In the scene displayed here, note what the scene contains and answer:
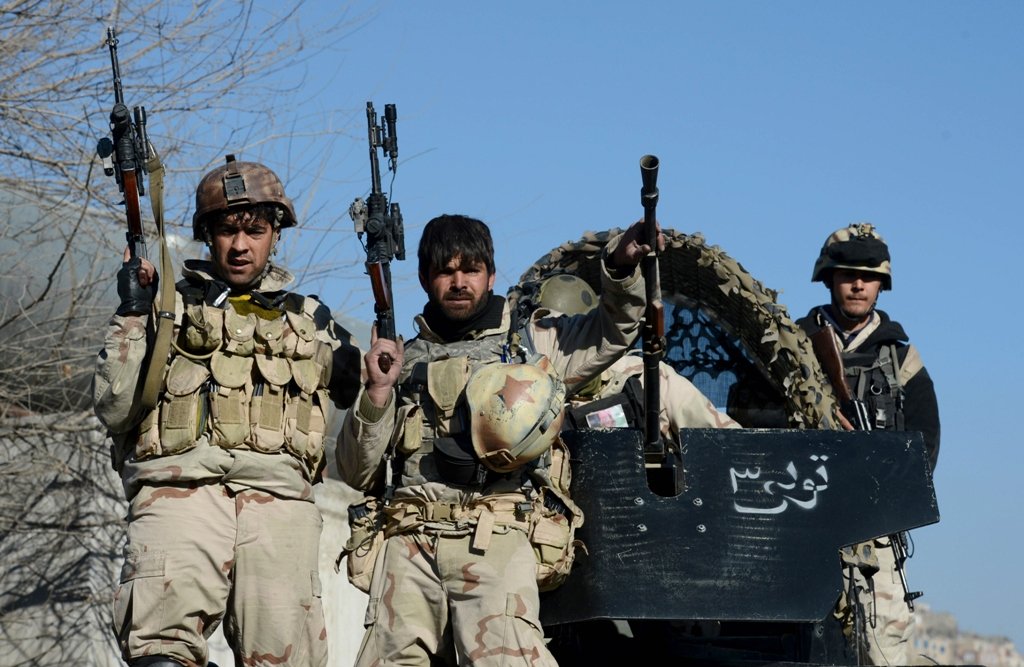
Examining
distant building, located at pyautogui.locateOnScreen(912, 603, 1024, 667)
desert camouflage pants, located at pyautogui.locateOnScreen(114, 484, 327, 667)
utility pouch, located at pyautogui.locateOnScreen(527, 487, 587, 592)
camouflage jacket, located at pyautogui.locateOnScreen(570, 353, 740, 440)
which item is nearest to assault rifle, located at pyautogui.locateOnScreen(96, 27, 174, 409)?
desert camouflage pants, located at pyautogui.locateOnScreen(114, 484, 327, 667)

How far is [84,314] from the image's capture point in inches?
390

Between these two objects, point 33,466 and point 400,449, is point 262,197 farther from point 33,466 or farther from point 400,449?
point 33,466

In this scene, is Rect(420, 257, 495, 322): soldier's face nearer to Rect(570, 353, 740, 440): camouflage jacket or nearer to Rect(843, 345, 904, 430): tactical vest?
Rect(570, 353, 740, 440): camouflage jacket

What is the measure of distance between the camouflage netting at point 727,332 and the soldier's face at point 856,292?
678mm

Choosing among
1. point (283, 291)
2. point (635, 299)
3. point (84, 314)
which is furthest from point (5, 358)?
point (635, 299)

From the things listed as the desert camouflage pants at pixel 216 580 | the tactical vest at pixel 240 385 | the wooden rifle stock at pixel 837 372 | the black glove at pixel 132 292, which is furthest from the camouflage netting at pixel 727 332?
the black glove at pixel 132 292

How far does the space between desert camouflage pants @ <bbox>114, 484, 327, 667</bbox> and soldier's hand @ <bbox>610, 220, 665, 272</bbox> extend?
1.32 metres

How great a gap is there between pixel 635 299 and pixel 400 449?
915 millimetres

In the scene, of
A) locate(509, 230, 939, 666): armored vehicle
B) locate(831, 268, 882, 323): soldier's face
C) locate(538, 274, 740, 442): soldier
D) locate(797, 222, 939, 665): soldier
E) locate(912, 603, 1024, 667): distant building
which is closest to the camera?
locate(509, 230, 939, 666): armored vehicle

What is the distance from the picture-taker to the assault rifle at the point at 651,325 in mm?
4914

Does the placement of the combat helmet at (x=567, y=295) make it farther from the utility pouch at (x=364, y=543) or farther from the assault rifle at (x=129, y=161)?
the assault rifle at (x=129, y=161)

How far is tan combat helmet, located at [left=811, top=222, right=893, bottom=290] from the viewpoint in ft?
24.0

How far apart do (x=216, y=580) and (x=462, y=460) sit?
0.85 metres

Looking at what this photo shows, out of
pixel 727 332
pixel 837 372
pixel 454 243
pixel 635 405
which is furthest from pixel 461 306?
pixel 837 372
